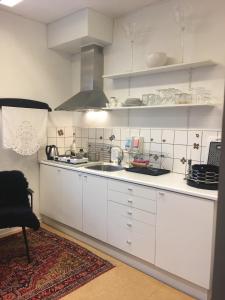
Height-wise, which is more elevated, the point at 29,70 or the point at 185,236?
the point at 29,70

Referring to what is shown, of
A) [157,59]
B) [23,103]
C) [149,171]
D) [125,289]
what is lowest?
[125,289]

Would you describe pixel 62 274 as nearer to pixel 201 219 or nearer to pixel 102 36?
pixel 201 219

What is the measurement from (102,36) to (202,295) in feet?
9.59

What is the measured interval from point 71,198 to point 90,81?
1533mm

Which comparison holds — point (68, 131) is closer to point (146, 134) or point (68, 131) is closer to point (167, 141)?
point (146, 134)

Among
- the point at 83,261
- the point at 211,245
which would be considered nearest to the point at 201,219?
the point at 211,245

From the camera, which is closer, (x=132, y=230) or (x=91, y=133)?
(x=132, y=230)

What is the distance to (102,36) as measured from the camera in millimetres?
3244

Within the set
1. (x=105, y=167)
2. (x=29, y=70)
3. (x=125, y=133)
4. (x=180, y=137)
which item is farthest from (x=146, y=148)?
(x=29, y=70)

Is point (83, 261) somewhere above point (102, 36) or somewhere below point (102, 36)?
below

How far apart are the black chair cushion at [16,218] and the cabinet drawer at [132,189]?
2.74ft

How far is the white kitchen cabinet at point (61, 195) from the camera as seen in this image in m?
3.08

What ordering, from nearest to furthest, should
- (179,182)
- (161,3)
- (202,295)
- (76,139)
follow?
(202,295), (179,182), (161,3), (76,139)

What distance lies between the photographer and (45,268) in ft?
8.30
